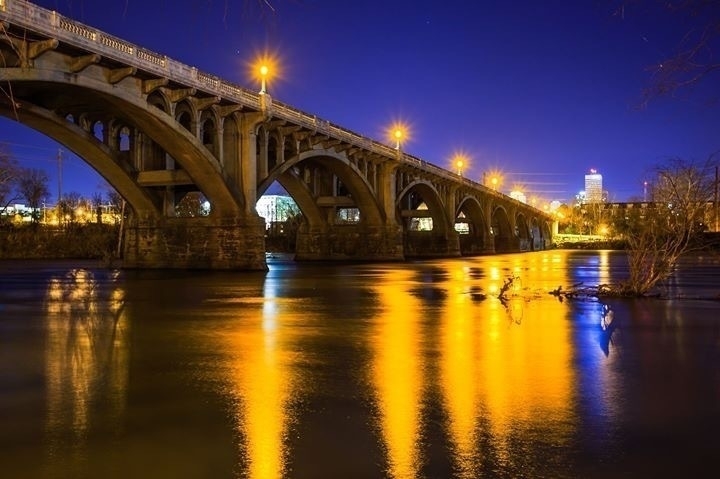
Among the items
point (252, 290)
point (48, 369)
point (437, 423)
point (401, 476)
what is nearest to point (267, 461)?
point (401, 476)

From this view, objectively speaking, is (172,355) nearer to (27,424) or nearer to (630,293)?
(27,424)

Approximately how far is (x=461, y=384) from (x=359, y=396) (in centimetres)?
153

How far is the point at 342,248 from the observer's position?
69.6 meters

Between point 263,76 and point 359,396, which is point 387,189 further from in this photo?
point 359,396

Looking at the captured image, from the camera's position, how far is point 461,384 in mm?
9117

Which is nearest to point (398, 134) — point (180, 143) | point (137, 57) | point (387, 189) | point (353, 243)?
point (387, 189)

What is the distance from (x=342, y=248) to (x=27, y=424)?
62.6 meters

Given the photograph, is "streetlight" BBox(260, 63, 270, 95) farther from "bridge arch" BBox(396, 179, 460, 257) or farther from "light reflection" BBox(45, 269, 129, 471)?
"bridge arch" BBox(396, 179, 460, 257)

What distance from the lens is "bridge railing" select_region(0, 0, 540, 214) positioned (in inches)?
1027

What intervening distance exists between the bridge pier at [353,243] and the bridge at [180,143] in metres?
0.15

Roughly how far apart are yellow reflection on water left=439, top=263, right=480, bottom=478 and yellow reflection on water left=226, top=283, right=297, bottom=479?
1687 millimetres

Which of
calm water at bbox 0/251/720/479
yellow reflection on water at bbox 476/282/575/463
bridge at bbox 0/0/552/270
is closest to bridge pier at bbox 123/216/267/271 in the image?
bridge at bbox 0/0/552/270

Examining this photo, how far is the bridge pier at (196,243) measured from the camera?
4281cm

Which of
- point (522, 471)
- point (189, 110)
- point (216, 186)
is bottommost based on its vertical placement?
point (522, 471)
